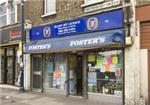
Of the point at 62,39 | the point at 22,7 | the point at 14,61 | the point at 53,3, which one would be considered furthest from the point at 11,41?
the point at 62,39

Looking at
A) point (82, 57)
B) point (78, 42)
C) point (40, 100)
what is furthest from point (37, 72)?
point (78, 42)

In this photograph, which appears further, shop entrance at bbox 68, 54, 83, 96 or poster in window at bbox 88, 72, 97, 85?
shop entrance at bbox 68, 54, 83, 96

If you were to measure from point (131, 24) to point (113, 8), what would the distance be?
1.14 metres

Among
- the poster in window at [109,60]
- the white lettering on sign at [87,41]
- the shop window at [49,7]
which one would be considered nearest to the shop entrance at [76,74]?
the white lettering on sign at [87,41]

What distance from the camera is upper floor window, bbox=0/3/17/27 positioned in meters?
21.8

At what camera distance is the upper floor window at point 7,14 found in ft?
71.5

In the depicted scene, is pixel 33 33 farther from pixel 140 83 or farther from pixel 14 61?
pixel 140 83

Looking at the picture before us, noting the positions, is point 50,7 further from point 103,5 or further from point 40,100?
point 40,100

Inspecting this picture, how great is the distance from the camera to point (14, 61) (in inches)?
866

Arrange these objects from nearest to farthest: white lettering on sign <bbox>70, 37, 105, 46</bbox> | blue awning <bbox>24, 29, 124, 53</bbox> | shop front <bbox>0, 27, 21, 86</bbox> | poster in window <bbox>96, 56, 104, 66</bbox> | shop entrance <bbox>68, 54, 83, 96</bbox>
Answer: blue awning <bbox>24, 29, 124, 53</bbox>, white lettering on sign <bbox>70, 37, 105, 46</bbox>, poster in window <bbox>96, 56, 104, 66</bbox>, shop entrance <bbox>68, 54, 83, 96</bbox>, shop front <bbox>0, 27, 21, 86</bbox>

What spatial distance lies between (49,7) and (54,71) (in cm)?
323

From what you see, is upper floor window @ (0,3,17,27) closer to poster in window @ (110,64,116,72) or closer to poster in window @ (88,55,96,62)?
poster in window @ (88,55,96,62)

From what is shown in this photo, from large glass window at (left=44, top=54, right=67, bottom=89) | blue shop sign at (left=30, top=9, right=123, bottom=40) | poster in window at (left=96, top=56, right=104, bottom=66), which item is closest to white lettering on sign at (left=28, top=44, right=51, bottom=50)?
blue shop sign at (left=30, top=9, right=123, bottom=40)

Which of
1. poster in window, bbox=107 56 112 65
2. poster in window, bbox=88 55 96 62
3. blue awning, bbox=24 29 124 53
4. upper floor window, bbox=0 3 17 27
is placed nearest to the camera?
blue awning, bbox=24 29 124 53
